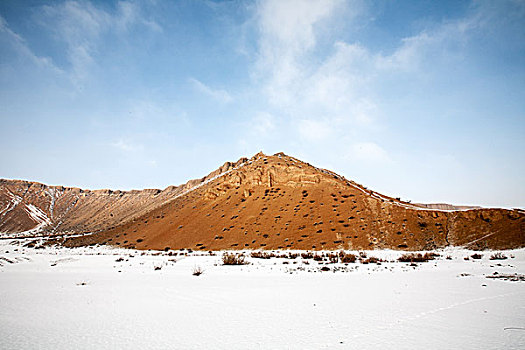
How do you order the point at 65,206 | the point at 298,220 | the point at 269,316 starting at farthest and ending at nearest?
1. the point at 65,206
2. the point at 298,220
3. the point at 269,316

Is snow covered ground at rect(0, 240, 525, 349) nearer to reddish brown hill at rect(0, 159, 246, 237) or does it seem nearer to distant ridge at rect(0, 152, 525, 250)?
distant ridge at rect(0, 152, 525, 250)

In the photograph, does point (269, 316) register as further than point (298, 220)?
No

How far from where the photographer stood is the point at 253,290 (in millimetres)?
8047

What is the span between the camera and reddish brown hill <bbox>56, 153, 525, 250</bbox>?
23406 mm

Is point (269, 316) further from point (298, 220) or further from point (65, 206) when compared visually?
point (65, 206)

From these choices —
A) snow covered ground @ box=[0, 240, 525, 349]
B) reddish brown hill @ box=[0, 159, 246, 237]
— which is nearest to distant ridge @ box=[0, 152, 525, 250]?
snow covered ground @ box=[0, 240, 525, 349]

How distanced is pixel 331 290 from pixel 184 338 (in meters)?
4.89

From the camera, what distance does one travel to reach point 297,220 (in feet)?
109

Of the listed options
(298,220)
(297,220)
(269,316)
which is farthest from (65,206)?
(269,316)

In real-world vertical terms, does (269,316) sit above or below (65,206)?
below

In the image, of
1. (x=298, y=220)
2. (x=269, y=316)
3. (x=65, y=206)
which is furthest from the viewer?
(x=65, y=206)

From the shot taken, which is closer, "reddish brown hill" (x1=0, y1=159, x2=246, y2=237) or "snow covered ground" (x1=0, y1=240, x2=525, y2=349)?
"snow covered ground" (x1=0, y1=240, x2=525, y2=349)

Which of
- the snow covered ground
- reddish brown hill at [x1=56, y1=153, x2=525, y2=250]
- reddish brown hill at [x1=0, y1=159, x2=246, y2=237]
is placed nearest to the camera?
the snow covered ground

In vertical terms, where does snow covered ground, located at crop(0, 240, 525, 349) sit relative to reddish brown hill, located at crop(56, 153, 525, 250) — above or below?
below
